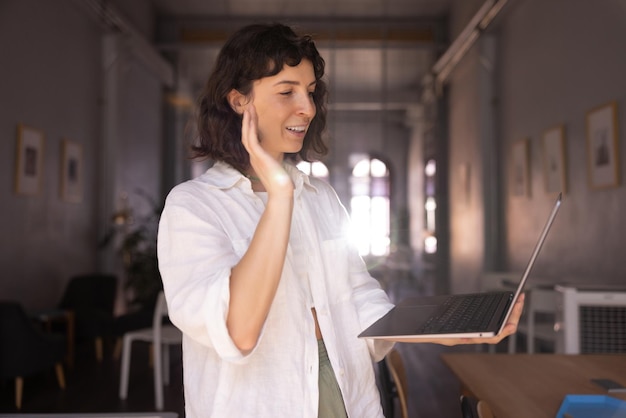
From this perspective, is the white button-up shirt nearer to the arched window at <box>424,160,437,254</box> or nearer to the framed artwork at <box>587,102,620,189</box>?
the framed artwork at <box>587,102,620,189</box>

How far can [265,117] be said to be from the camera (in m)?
1.23

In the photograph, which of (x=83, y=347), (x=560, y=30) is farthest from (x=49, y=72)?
(x=560, y=30)

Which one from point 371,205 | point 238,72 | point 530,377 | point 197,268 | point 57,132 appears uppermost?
point 57,132

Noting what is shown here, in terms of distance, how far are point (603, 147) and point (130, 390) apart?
4357mm

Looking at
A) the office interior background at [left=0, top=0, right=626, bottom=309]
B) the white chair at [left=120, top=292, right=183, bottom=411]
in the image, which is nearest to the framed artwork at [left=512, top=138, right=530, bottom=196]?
the office interior background at [left=0, top=0, right=626, bottom=309]

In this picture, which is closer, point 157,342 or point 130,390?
point 157,342

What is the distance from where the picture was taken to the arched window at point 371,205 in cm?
1047

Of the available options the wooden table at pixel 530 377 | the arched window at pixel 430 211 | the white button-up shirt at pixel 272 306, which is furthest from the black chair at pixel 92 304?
the white button-up shirt at pixel 272 306

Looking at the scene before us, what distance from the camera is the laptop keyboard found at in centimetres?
106

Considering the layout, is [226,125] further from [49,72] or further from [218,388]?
[49,72]

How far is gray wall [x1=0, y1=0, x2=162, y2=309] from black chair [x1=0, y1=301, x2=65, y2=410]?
3.69 feet

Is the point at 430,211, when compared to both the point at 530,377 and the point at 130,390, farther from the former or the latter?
the point at 530,377

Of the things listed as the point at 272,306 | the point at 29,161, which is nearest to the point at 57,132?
the point at 29,161

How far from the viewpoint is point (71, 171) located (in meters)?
7.30
